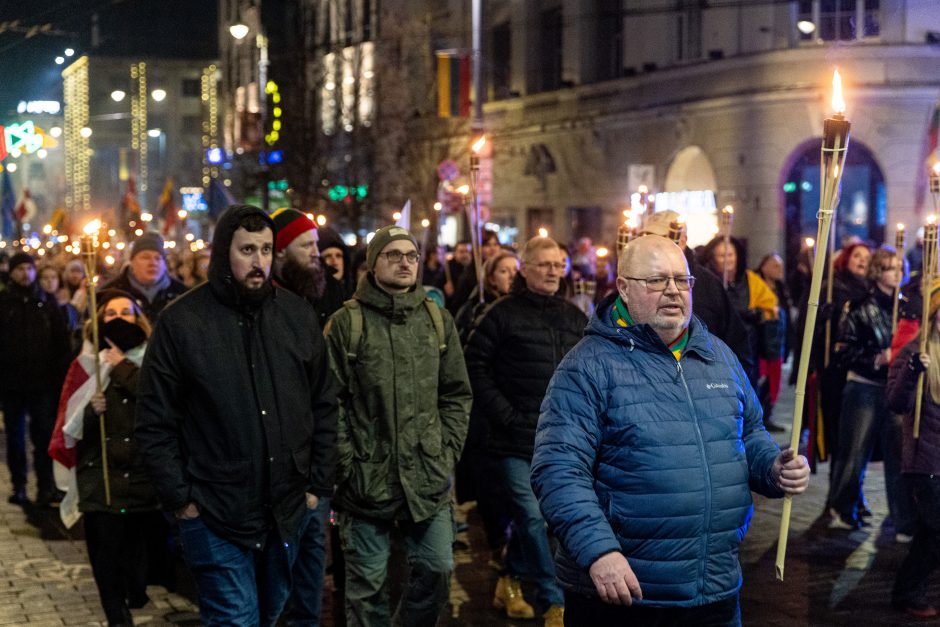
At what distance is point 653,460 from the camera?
14.9ft

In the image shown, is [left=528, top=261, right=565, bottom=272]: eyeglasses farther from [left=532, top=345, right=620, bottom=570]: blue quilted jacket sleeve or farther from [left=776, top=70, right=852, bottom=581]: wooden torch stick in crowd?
[left=776, top=70, right=852, bottom=581]: wooden torch stick in crowd

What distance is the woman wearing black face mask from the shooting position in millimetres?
7527

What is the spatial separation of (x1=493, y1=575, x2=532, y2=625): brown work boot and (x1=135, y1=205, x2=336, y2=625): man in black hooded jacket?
262cm

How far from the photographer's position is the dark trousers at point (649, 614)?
15.0 ft

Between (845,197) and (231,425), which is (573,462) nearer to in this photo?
(231,425)

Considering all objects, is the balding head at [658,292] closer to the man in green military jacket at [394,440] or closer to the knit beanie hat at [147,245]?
the man in green military jacket at [394,440]

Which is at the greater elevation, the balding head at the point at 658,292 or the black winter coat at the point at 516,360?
the balding head at the point at 658,292

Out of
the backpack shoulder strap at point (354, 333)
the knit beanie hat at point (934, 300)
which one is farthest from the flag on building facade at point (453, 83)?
the backpack shoulder strap at point (354, 333)

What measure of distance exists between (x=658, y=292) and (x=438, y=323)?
89.3 inches

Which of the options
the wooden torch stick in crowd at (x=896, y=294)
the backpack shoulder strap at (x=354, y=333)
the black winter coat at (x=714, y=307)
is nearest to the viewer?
the backpack shoulder strap at (x=354, y=333)

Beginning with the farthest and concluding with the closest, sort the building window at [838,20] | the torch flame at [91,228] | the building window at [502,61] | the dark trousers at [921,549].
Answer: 1. the building window at [502,61]
2. the building window at [838,20]
3. the torch flame at [91,228]
4. the dark trousers at [921,549]

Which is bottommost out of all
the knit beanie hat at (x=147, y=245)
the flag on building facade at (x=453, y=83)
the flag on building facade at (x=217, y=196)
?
the knit beanie hat at (x=147, y=245)

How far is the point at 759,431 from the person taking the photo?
4.85 m

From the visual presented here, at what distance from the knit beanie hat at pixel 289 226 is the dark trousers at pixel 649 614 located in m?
3.52
